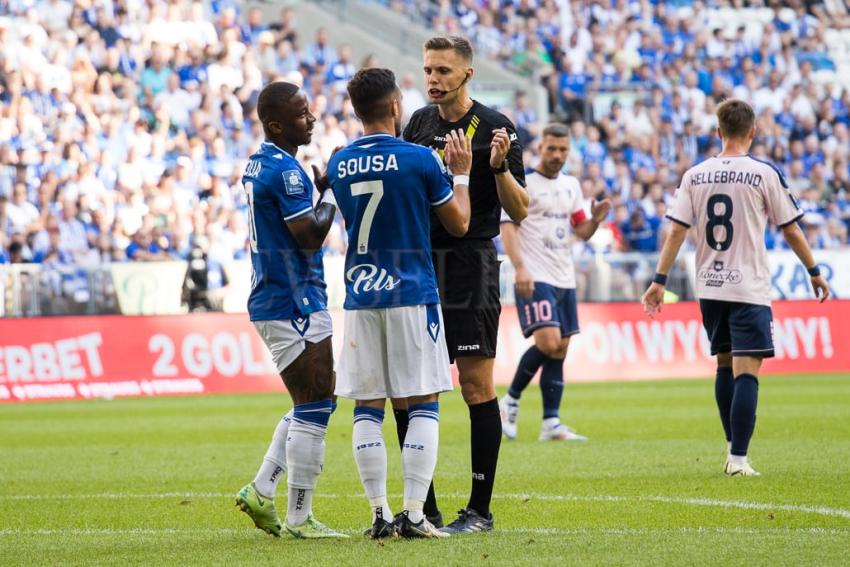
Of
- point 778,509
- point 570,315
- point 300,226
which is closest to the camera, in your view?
point 300,226

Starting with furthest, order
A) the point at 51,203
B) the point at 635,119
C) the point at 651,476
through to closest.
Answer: the point at 635,119 → the point at 51,203 → the point at 651,476

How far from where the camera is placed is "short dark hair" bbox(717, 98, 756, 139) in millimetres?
9055

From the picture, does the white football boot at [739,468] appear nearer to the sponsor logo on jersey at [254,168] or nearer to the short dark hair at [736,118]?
the short dark hair at [736,118]

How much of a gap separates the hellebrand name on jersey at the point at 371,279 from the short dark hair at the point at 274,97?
91 cm

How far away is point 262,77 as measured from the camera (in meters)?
25.8

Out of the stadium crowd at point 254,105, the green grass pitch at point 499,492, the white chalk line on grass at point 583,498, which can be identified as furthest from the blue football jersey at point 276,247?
the stadium crowd at point 254,105

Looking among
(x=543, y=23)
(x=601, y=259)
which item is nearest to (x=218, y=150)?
(x=601, y=259)

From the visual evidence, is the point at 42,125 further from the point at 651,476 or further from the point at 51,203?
the point at 651,476

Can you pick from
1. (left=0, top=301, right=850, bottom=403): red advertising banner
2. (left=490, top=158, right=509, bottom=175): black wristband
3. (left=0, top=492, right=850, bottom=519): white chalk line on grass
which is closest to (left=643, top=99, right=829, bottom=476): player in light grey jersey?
(left=0, top=492, right=850, bottom=519): white chalk line on grass

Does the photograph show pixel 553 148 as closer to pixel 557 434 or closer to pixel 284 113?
pixel 557 434

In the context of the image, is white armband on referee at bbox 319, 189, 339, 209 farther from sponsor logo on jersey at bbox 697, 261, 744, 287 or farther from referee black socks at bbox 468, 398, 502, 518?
sponsor logo on jersey at bbox 697, 261, 744, 287

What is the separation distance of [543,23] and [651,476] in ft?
78.3

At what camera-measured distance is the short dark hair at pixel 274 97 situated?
679 cm

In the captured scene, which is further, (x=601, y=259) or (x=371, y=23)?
(x=371, y=23)
